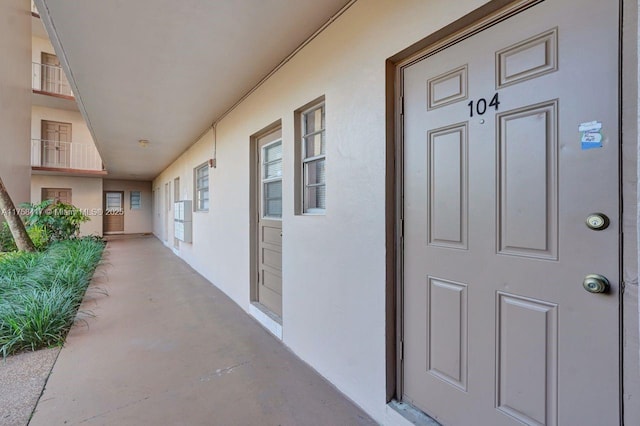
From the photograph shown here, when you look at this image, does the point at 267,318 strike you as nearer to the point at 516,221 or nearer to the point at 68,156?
the point at 516,221

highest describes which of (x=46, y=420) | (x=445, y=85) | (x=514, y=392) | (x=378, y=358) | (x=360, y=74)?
(x=360, y=74)

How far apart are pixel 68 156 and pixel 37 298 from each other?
10.0 m

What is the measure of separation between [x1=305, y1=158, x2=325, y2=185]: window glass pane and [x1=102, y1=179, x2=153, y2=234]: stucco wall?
14.0 m

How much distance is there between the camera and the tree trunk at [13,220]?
4992mm

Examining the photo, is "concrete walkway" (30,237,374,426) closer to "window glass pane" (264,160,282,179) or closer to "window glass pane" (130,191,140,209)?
"window glass pane" (264,160,282,179)

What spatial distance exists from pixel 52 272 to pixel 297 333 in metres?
3.89

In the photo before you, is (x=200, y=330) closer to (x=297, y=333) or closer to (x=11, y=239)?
(x=297, y=333)

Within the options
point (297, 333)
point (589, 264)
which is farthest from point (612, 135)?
point (297, 333)

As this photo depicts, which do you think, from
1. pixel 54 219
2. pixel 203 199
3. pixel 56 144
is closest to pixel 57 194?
pixel 56 144

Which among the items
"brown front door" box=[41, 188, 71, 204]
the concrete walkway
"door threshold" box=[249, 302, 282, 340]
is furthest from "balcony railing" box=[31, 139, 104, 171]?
"door threshold" box=[249, 302, 282, 340]

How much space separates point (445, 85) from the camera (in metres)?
1.50

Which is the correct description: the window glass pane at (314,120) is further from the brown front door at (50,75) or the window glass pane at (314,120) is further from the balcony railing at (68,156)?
the brown front door at (50,75)

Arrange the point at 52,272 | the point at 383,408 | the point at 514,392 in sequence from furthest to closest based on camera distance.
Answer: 1. the point at 52,272
2. the point at 383,408
3. the point at 514,392

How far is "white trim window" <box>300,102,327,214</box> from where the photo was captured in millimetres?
2443
